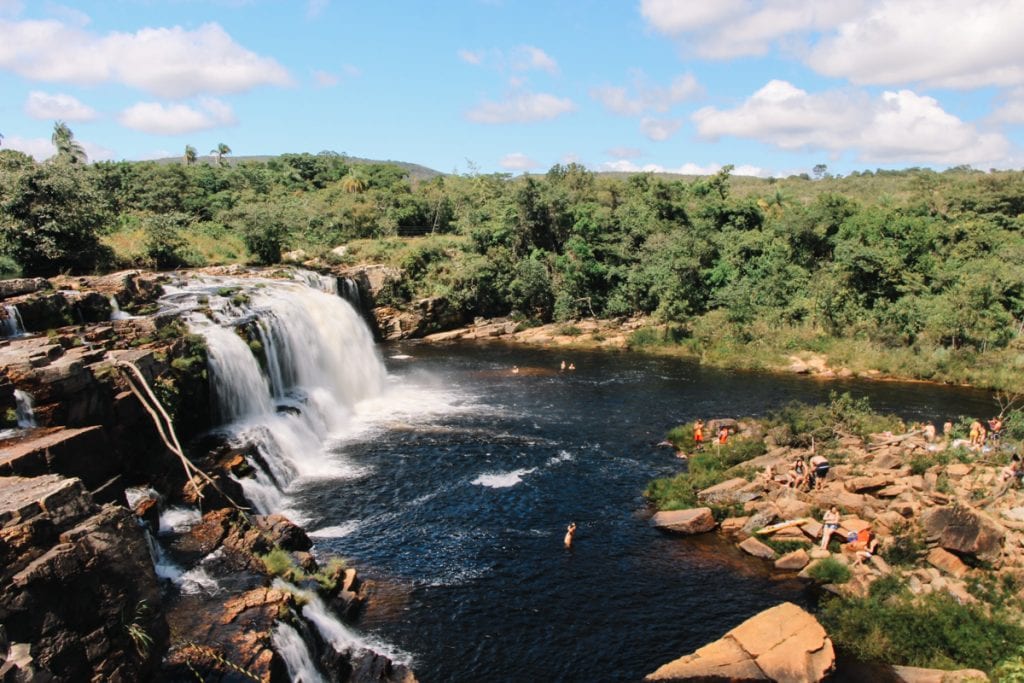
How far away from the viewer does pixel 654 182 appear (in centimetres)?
7438

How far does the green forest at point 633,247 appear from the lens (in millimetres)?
46000

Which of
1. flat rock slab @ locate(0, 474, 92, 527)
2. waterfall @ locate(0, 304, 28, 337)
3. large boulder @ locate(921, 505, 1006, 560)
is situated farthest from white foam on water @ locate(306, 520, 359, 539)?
large boulder @ locate(921, 505, 1006, 560)

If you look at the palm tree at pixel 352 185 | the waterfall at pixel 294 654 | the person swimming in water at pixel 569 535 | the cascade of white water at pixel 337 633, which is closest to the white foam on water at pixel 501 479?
the person swimming in water at pixel 569 535

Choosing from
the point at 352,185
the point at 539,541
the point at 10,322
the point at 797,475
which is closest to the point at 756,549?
the point at 797,475

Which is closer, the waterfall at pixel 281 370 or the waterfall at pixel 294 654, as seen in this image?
the waterfall at pixel 294 654

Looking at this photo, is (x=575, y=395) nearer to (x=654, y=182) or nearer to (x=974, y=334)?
(x=974, y=334)

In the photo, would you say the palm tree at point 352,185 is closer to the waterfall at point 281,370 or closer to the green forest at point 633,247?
the green forest at point 633,247

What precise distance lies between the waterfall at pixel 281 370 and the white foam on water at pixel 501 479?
18.7 feet

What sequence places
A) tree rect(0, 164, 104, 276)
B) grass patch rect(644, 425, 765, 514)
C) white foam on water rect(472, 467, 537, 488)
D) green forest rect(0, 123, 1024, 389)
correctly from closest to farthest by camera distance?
grass patch rect(644, 425, 765, 514), white foam on water rect(472, 467, 537, 488), tree rect(0, 164, 104, 276), green forest rect(0, 123, 1024, 389)

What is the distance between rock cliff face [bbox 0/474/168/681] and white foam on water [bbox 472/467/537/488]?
16.0 m

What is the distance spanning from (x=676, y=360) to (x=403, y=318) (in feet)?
83.0

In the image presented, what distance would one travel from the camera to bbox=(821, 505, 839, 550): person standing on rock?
23.0 metres

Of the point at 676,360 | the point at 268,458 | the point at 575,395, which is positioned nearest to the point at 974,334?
the point at 676,360

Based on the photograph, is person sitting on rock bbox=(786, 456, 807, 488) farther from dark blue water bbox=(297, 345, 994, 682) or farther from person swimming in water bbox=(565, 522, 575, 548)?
person swimming in water bbox=(565, 522, 575, 548)
